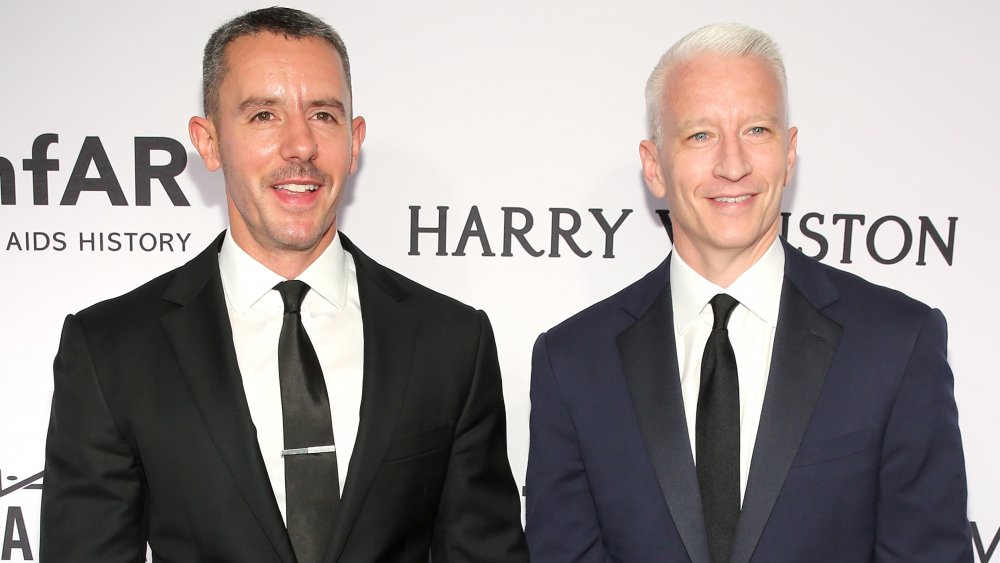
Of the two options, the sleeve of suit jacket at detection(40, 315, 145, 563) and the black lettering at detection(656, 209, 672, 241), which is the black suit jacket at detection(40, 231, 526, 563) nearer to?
the sleeve of suit jacket at detection(40, 315, 145, 563)

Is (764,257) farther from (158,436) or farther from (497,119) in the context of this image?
(158,436)


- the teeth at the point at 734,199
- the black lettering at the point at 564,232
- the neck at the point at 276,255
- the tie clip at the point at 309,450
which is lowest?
the tie clip at the point at 309,450

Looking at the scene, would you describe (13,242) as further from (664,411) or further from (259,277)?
(664,411)

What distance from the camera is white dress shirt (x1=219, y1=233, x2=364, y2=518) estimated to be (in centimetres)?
165

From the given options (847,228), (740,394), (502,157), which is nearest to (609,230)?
(502,157)

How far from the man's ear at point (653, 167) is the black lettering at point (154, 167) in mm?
1490

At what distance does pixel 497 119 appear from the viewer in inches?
99.8

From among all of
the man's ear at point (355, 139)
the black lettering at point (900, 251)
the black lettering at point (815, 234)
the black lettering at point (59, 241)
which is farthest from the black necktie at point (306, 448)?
the black lettering at point (900, 251)

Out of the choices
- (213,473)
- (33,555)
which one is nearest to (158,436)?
(213,473)

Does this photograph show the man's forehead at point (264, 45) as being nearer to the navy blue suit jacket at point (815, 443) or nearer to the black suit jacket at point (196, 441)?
the black suit jacket at point (196, 441)

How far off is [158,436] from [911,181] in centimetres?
228

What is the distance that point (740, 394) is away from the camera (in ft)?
5.41

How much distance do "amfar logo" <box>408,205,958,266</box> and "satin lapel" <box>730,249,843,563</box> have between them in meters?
0.95

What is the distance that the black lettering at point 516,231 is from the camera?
8.41 feet
